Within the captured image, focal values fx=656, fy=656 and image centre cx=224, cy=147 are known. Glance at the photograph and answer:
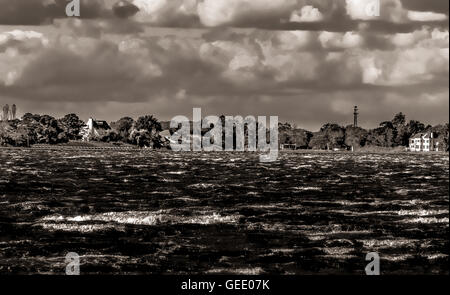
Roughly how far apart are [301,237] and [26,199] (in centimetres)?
2199

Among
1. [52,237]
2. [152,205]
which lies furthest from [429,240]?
[152,205]

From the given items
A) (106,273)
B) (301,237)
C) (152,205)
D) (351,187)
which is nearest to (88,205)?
(152,205)

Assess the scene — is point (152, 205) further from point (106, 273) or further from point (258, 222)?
point (106, 273)

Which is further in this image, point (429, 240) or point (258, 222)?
point (258, 222)

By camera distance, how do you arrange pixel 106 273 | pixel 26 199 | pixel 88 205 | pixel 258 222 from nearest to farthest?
pixel 106 273 → pixel 258 222 → pixel 88 205 → pixel 26 199

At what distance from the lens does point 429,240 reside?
27297mm

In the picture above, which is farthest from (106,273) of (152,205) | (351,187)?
(351,187)

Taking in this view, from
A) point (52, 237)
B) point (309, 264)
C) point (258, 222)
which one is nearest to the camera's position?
point (309, 264)

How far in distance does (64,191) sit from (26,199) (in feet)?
23.9

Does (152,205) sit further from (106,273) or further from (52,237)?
(106,273)
